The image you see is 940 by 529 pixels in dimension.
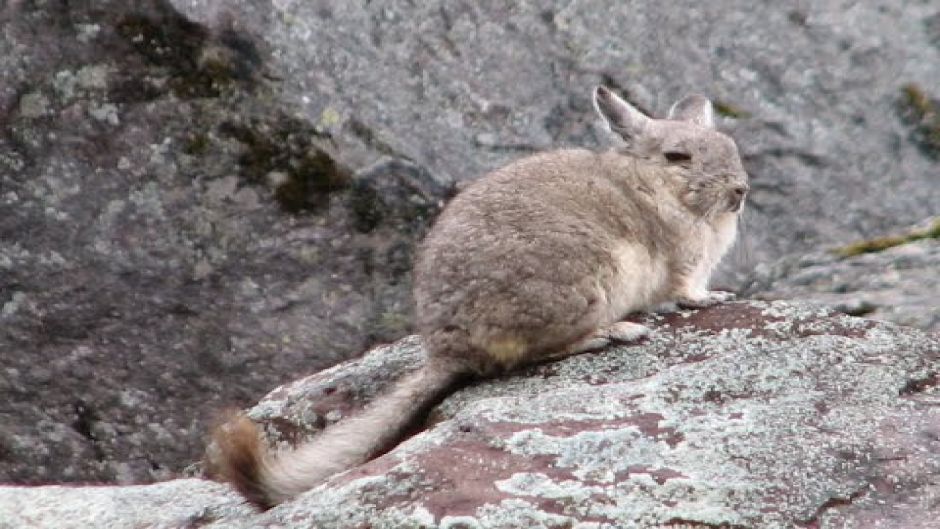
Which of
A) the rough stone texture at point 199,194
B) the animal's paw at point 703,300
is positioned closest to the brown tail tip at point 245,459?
the animal's paw at point 703,300

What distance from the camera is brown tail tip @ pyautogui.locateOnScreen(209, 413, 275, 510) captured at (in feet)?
19.3

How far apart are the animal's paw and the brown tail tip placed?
2.53m

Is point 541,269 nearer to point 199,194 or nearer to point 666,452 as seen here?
point 666,452

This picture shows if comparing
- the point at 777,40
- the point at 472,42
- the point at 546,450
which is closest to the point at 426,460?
the point at 546,450

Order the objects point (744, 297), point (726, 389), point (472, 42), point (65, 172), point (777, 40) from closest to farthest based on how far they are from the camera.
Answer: point (726, 389)
point (744, 297)
point (65, 172)
point (472, 42)
point (777, 40)

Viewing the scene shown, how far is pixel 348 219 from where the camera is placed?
934 cm

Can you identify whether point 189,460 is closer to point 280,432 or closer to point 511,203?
point 280,432

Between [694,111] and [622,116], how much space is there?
1.85 ft

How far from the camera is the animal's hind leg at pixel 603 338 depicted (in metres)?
7.15

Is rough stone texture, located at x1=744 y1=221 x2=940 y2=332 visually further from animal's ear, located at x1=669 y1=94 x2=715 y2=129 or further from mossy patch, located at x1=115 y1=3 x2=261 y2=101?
mossy patch, located at x1=115 y1=3 x2=261 y2=101

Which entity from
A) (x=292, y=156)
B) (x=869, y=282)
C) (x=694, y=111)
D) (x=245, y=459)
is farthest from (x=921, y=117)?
(x=245, y=459)

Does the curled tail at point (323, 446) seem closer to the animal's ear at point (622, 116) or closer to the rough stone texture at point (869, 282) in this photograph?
the rough stone texture at point (869, 282)

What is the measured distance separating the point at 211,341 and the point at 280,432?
2.20 meters

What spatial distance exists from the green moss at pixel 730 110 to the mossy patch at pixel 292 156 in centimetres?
254
